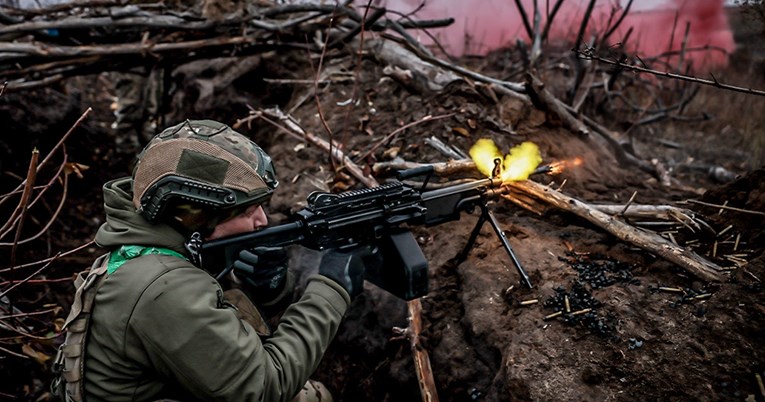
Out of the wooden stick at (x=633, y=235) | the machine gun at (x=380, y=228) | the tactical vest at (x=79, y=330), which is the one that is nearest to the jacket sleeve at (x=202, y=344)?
the tactical vest at (x=79, y=330)

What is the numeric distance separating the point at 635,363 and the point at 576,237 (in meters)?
1.12

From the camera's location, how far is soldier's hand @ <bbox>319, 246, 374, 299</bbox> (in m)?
2.35

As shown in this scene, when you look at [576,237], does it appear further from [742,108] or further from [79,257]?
[742,108]

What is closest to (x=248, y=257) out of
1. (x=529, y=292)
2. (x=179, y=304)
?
(x=179, y=304)

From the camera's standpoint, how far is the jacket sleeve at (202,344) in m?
1.78

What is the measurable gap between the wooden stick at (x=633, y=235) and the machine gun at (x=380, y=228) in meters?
0.56

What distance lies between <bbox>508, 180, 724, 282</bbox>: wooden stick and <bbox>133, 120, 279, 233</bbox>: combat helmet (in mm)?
1881

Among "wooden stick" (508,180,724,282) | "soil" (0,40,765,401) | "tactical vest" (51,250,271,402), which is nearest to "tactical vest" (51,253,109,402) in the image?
"tactical vest" (51,250,271,402)

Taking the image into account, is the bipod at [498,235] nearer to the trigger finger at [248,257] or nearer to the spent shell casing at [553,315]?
the spent shell casing at [553,315]

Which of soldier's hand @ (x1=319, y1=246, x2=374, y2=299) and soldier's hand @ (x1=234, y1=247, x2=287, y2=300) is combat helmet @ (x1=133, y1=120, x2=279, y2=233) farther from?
soldier's hand @ (x1=319, y1=246, x2=374, y2=299)

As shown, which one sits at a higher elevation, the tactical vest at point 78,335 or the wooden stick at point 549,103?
the wooden stick at point 549,103

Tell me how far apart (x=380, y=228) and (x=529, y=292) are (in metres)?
1.01

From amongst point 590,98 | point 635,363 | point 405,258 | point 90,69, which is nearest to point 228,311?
point 405,258

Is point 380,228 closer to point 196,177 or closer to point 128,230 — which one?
point 196,177
